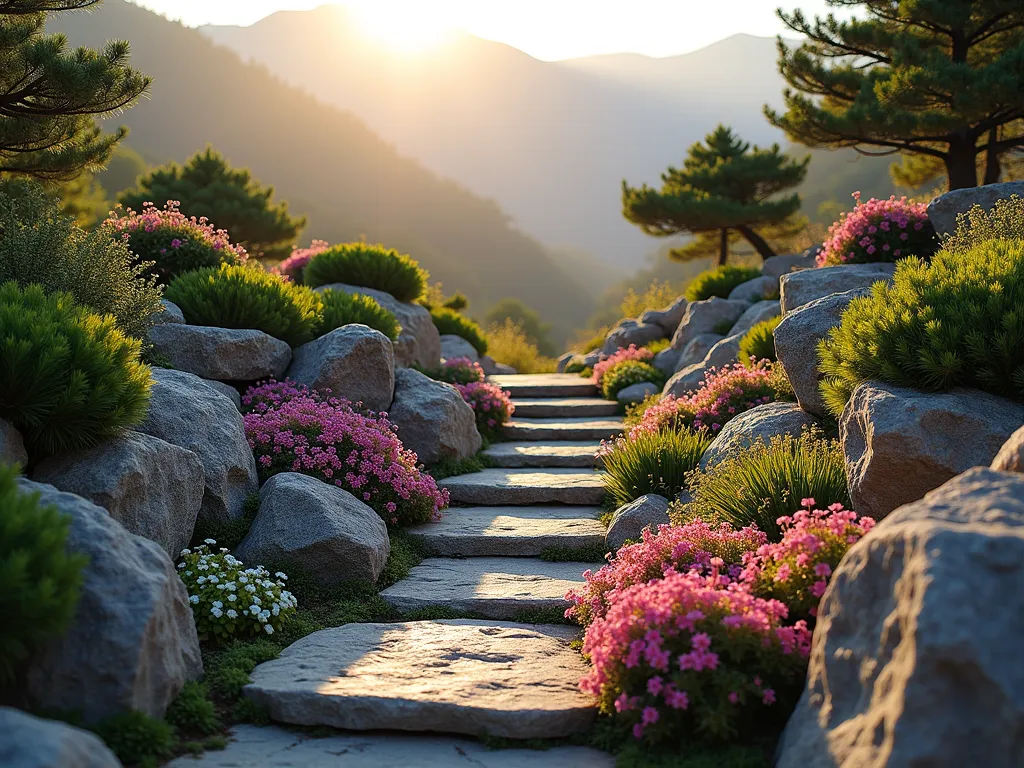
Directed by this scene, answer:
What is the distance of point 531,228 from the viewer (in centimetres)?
13650

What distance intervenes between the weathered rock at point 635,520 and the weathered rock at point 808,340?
173 cm

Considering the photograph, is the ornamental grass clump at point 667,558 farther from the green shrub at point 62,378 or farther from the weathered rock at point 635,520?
the green shrub at point 62,378

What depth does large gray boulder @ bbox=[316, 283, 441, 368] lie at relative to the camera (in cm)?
1233

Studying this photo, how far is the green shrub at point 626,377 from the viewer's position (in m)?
13.4

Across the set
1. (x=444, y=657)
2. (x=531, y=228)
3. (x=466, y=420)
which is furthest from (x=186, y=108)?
(x=444, y=657)

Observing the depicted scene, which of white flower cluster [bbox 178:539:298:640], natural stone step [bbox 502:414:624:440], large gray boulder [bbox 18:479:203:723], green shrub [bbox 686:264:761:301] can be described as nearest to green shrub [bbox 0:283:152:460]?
large gray boulder [bbox 18:479:203:723]

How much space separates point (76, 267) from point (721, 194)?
60.0 ft

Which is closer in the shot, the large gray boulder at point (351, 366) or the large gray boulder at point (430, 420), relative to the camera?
the large gray boulder at point (351, 366)

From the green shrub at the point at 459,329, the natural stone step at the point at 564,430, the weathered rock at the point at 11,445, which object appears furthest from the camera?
the green shrub at the point at 459,329

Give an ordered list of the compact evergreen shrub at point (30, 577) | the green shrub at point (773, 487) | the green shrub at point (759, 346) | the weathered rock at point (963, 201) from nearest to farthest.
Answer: the compact evergreen shrub at point (30, 577)
the green shrub at point (773, 487)
the weathered rock at point (963, 201)
the green shrub at point (759, 346)

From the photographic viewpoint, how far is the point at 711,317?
48.9ft

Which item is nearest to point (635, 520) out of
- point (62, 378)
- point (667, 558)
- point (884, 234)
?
point (667, 558)

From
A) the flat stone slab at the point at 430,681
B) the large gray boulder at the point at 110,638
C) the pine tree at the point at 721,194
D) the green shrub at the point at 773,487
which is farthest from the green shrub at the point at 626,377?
the large gray boulder at the point at 110,638

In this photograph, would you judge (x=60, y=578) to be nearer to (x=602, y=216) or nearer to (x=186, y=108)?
(x=186, y=108)
